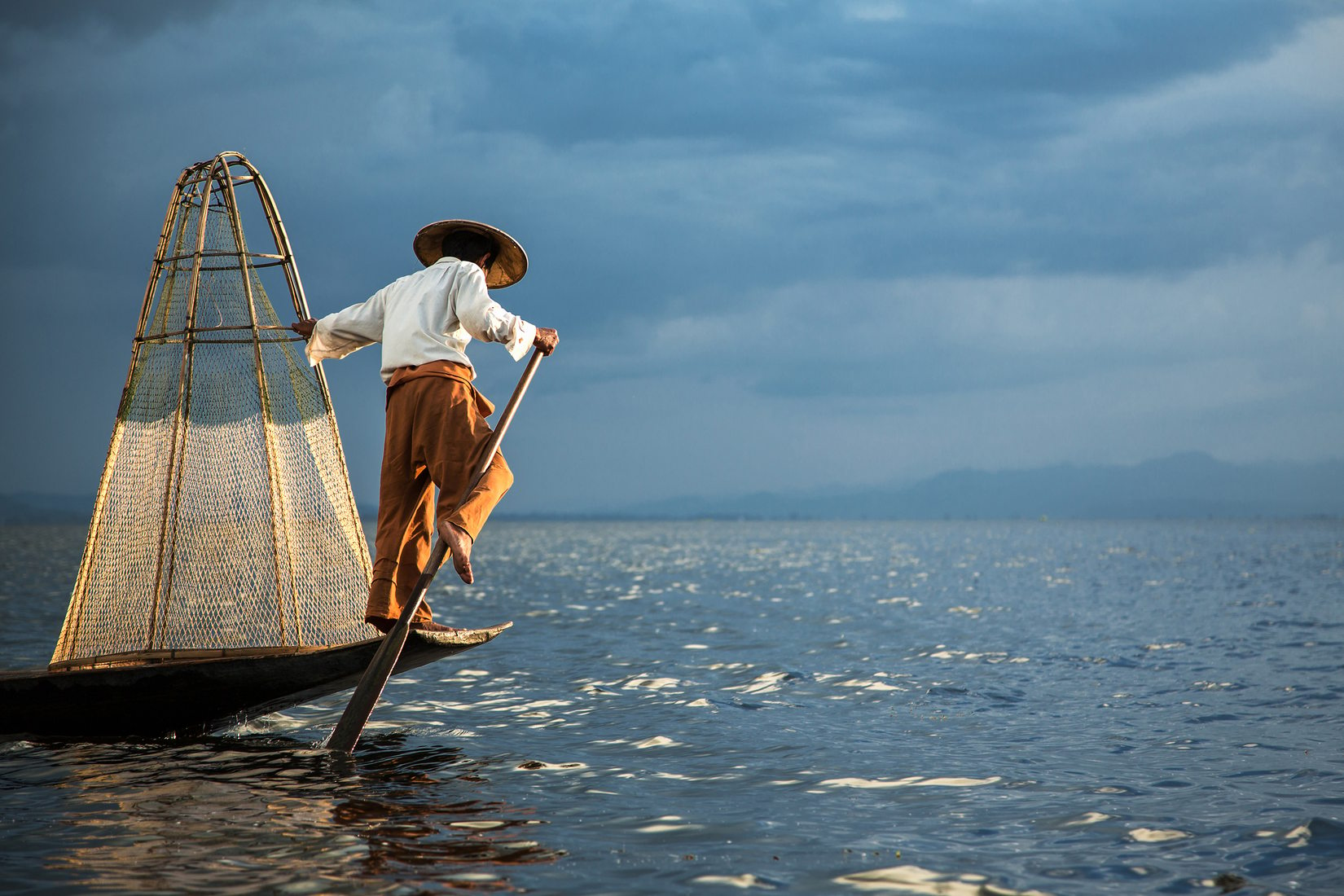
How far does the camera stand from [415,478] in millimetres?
7559

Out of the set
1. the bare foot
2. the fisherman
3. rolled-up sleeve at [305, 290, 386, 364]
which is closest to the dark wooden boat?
the fisherman

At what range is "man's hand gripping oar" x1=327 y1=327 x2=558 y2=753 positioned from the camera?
684 cm

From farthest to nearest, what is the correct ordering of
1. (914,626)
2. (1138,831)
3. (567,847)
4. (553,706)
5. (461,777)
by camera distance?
(914,626), (553,706), (461,777), (1138,831), (567,847)

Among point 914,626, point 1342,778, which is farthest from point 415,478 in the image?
point 914,626

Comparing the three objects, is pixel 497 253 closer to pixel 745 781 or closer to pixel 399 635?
pixel 399 635

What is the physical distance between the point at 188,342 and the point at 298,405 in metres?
0.97

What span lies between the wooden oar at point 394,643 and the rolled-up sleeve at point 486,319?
0.22m

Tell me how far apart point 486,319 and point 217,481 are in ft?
11.1

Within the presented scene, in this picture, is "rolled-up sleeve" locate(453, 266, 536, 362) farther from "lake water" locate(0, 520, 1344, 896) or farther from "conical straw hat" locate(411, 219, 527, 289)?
"lake water" locate(0, 520, 1344, 896)

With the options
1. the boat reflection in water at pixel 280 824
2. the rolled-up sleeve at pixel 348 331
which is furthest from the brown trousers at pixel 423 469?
the boat reflection in water at pixel 280 824

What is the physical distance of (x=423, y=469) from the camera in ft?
24.8

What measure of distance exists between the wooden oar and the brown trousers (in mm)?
111

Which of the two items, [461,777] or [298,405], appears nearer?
[461,777]

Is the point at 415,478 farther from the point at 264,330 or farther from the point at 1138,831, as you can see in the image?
the point at 1138,831
